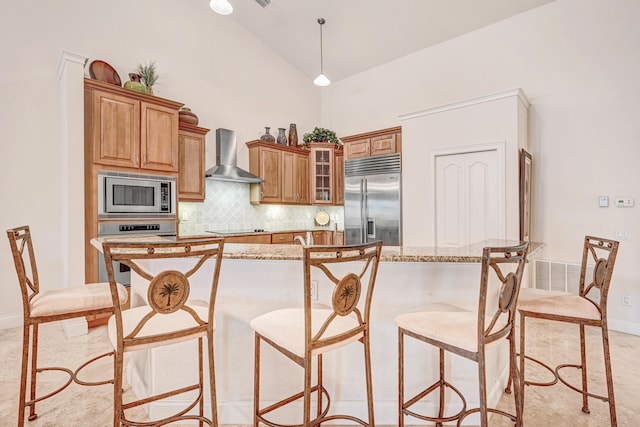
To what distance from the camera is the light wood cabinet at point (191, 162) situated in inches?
167

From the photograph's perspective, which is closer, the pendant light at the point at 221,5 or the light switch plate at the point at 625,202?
the pendant light at the point at 221,5

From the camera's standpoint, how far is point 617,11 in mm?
3330

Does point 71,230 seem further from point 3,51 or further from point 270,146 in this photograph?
point 270,146

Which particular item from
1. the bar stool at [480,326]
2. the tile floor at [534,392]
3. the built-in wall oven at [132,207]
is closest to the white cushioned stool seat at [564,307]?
the bar stool at [480,326]

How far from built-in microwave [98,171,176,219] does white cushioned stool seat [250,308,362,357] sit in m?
2.69

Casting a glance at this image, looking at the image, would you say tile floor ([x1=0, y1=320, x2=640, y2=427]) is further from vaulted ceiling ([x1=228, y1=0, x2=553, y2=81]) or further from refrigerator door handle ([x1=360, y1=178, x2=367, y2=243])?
vaulted ceiling ([x1=228, y1=0, x2=553, y2=81])

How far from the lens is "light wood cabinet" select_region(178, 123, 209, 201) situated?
4.24m

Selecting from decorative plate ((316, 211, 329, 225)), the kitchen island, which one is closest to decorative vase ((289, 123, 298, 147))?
decorative plate ((316, 211, 329, 225))

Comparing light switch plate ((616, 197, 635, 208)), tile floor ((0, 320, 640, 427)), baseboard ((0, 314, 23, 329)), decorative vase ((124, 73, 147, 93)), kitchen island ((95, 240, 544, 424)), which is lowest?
tile floor ((0, 320, 640, 427))

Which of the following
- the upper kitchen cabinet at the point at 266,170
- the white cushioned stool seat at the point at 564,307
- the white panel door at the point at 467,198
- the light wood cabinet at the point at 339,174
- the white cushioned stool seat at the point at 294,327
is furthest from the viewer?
the light wood cabinet at the point at 339,174

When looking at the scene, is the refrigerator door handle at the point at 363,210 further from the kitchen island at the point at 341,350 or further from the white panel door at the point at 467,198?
the kitchen island at the point at 341,350

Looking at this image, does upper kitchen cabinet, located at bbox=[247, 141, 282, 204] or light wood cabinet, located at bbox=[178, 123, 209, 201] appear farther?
upper kitchen cabinet, located at bbox=[247, 141, 282, 204]

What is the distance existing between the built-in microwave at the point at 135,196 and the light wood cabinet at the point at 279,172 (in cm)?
167

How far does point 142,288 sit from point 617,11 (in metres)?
5.20
